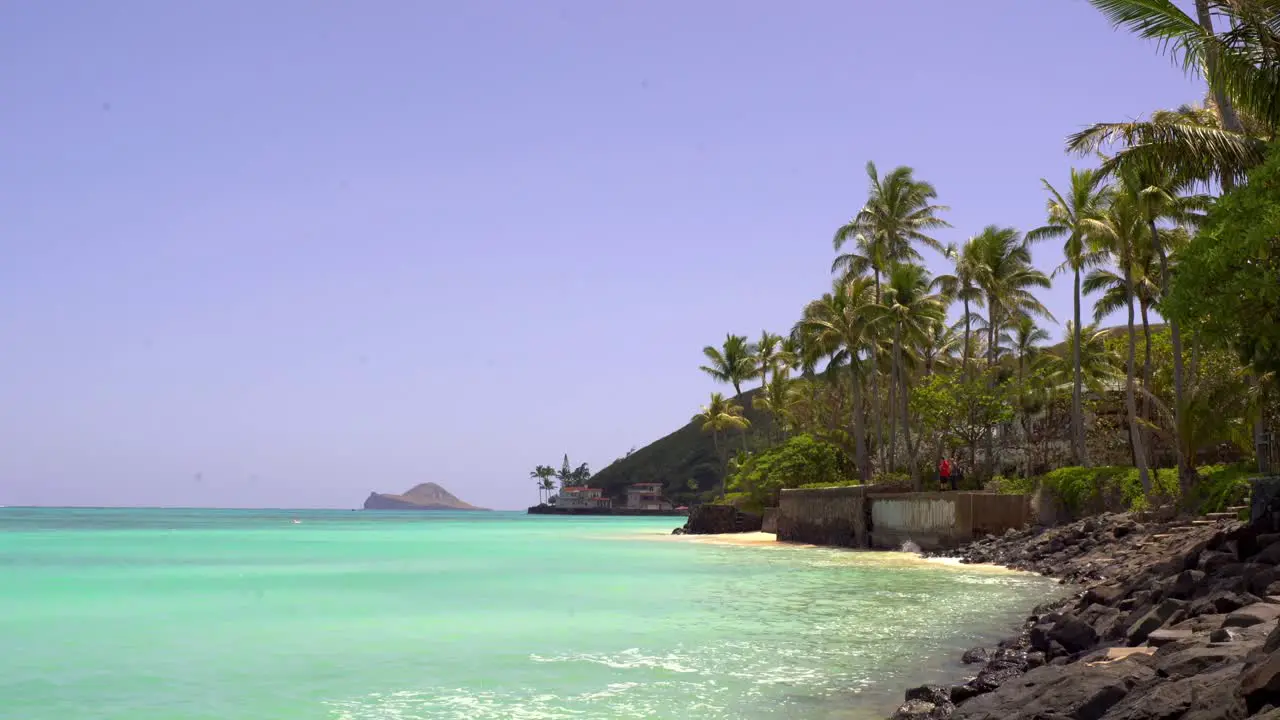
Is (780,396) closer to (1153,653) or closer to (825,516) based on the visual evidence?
(825,516)

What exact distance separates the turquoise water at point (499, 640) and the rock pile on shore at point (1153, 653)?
1072 millimetres

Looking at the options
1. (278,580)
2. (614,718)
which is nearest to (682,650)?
(614,718)

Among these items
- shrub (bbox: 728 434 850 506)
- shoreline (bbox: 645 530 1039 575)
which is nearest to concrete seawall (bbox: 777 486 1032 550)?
shoreline (bbox: 645 530 1039 575)

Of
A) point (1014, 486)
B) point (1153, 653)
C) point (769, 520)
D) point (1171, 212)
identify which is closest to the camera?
point (1153, 653)

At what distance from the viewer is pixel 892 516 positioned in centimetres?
3794

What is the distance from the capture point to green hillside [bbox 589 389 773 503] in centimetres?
16062

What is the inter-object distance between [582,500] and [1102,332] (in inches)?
4363

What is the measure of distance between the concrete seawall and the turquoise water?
12.6 ft

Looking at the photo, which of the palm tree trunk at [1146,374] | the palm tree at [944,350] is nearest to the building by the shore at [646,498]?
the palm tree at [944,350]

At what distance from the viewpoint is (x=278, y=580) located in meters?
29.9

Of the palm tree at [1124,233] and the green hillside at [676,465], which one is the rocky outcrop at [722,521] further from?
the green hillside at [676,465]

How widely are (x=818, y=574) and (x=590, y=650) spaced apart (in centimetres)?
1354

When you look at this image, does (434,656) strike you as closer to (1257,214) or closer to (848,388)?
(1257,214)

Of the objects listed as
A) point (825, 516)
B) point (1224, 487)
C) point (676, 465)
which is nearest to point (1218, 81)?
point (1224, 487)
